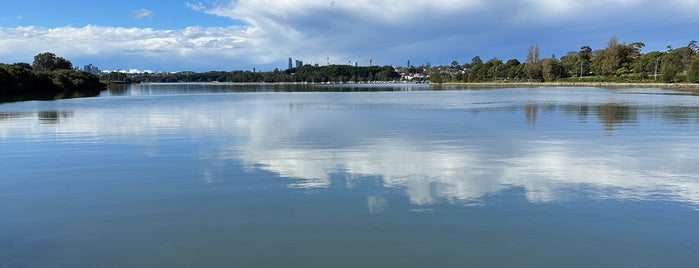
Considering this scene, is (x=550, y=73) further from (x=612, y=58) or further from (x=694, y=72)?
(x=694, y=72)

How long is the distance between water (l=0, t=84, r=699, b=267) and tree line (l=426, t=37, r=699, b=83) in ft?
258

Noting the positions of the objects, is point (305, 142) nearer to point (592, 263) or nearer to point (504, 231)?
point (504, 231)

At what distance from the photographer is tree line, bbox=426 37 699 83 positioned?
83.5 m

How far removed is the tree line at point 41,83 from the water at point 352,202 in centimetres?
4231

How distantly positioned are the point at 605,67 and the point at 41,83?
102703 mm

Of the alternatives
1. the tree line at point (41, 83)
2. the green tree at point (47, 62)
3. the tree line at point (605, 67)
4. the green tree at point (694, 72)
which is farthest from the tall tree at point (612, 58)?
the green tree at point (47, 62)

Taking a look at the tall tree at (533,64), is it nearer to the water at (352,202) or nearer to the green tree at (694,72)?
the green tree at (694,72)

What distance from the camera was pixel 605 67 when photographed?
10700 cm

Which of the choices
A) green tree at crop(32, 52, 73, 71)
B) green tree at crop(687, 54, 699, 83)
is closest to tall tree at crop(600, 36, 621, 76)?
green tree at crop(687, 54, 699, 83)

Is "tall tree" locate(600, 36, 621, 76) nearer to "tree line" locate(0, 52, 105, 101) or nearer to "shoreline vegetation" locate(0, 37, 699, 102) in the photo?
"shoreline vegetation" locate(0, 37, 699, 102)

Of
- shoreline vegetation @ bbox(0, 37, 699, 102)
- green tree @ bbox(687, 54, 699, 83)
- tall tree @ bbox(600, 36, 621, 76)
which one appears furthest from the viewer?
tall tree @ bbox(600, 36, 621, 76)

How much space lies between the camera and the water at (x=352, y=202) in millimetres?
5688

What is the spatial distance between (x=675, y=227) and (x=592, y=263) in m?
1.95

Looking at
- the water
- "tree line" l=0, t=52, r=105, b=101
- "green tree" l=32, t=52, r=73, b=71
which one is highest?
"green tree" l=32, t=52, r=73, b=71
